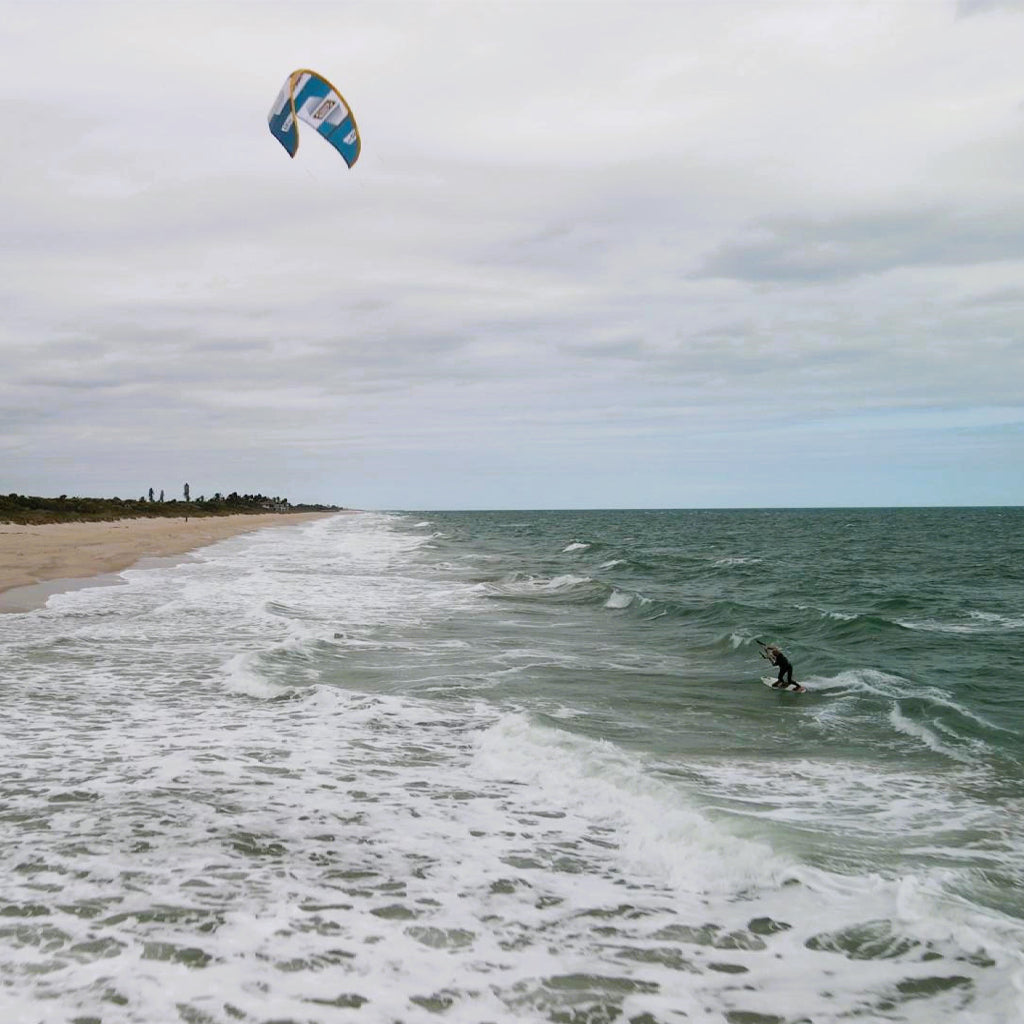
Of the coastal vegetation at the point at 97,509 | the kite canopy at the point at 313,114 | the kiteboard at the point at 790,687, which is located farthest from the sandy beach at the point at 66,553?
the kiteboard at the point at 790,687

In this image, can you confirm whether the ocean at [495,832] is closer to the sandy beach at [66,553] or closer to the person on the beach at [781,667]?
the person on the beach at [781,667]

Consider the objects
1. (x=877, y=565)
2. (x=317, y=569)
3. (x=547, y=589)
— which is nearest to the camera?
(x=547, y=589)

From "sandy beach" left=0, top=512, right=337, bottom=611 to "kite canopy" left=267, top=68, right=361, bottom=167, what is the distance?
12.4m

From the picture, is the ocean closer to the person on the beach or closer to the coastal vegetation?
the person on the beach

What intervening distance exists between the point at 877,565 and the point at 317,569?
1120 inches

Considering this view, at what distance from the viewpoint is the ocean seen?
5.35 metres

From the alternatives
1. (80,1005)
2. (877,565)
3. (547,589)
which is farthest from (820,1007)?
(877,565)

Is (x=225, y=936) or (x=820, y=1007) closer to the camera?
(x=820, y=1007)

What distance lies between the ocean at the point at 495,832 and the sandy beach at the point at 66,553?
7409mm

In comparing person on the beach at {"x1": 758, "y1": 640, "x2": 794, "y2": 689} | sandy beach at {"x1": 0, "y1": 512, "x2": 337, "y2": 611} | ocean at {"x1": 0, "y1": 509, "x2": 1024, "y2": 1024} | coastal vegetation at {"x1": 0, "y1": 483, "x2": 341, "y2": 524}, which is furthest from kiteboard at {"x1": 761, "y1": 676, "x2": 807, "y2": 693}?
coastal vegetation at {"x1": 0, "y1": 483, "x2": 341, "y2": 524}

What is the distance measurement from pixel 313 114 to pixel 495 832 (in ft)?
48.5

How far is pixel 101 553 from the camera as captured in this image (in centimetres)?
3884

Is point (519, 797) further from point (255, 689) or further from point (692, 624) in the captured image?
point (692, 624)

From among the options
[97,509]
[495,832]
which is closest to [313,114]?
[495,832]
